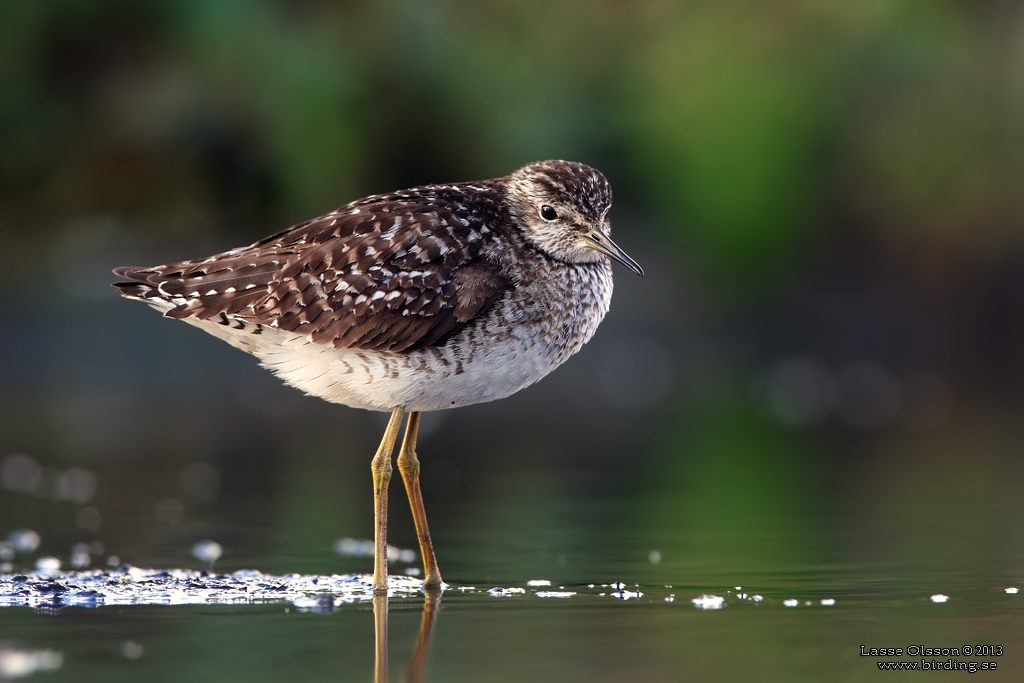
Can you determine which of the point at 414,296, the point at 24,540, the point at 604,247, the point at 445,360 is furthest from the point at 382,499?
the point at 24,540

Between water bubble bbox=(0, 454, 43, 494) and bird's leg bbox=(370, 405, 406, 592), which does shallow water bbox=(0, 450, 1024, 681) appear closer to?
bird's leg bbox=(370, 405, 406, 592)

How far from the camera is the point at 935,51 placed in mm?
22172

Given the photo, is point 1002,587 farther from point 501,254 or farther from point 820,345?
point 820,345

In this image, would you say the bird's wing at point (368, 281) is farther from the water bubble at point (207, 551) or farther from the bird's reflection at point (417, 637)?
the water bubble at point (207, 551)

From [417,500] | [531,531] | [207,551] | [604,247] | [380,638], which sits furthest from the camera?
[531,531]

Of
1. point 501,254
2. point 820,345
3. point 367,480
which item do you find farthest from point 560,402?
point 501,254

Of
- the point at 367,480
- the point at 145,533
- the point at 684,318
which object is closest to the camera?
the point at 145,533

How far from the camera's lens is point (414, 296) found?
855 cm

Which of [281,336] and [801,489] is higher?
[801,489]

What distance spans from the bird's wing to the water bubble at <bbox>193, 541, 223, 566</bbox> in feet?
5.32

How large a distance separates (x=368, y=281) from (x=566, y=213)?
138cm

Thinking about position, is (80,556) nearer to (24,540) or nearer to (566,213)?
(24,540)

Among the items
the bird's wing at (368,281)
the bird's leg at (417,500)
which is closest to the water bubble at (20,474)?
the bird's wing at (368,281)

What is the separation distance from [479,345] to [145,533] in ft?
11.5
